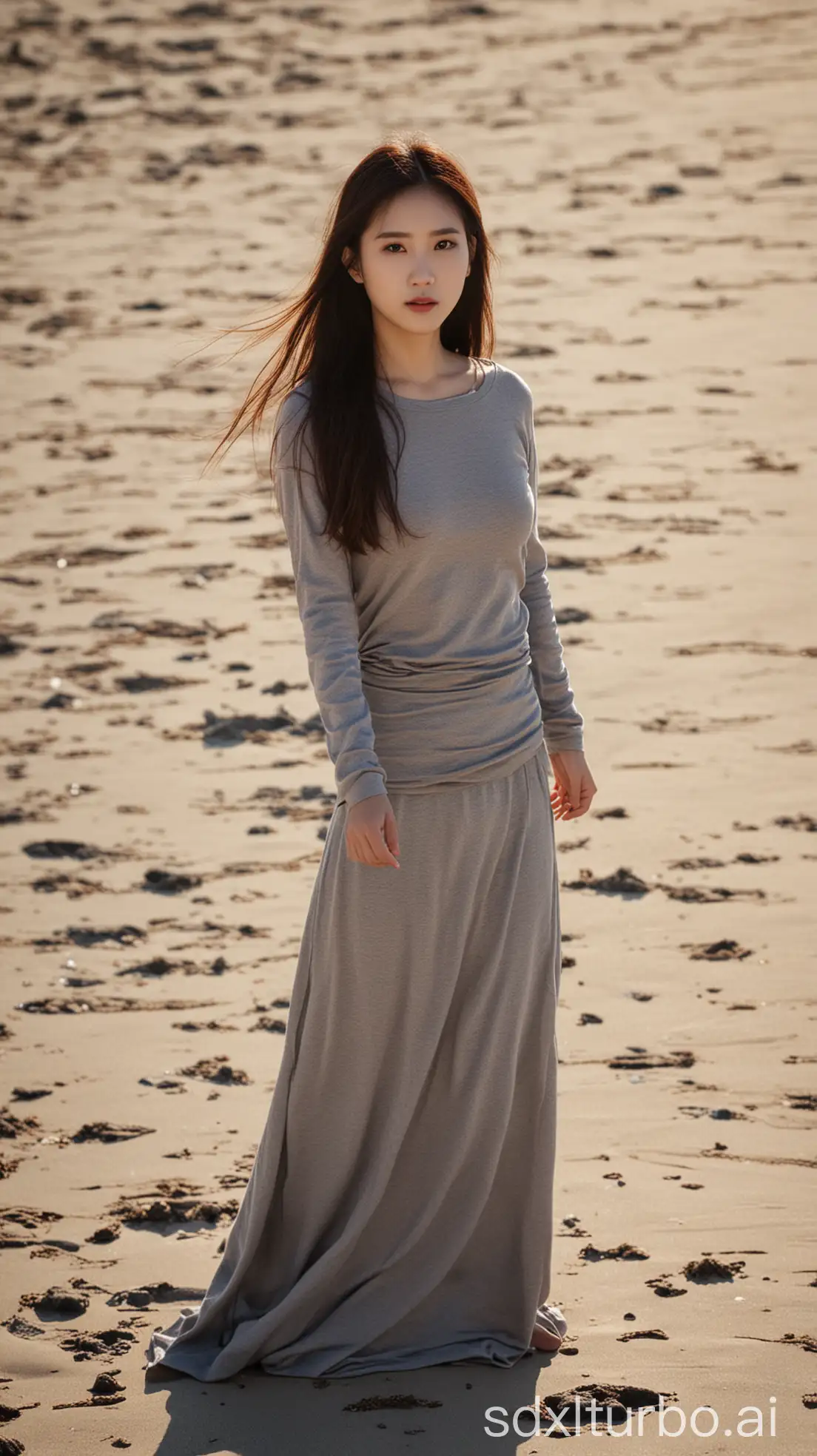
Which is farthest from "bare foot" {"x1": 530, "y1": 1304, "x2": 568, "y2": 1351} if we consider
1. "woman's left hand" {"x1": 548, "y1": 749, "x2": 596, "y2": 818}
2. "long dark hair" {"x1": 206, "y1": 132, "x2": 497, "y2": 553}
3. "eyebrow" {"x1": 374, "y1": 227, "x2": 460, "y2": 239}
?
"eyebrow" {"x1": 374, "y1": 227, "x2": 460, "y2": 239}

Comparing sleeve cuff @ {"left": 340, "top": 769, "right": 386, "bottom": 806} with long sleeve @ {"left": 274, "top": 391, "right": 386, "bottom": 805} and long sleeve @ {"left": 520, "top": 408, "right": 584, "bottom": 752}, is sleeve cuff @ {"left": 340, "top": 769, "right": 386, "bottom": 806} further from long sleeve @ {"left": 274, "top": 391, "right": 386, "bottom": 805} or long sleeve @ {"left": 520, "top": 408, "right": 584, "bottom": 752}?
long sleeve @ {"left": 520, "top": 408, "right": 584, "bottom": 752}

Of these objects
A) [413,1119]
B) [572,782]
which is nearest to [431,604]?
[572,782]

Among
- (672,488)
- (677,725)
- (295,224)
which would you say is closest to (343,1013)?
(677,725)

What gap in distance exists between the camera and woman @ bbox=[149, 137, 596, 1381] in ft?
9.06

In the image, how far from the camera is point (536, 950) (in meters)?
2.92

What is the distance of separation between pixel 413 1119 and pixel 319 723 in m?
3.05

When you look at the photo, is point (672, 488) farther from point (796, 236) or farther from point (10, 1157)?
point (10, 1157)

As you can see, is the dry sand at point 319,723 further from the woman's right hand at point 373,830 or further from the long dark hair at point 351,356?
the long dark hair at point 351,356

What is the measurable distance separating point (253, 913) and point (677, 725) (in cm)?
163

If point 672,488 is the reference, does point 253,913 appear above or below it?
below

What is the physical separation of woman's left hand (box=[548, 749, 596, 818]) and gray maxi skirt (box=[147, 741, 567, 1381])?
0.50ft

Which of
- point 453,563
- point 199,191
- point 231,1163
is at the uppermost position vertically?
point 199,191

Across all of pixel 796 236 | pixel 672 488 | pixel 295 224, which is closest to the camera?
pixel 672 488

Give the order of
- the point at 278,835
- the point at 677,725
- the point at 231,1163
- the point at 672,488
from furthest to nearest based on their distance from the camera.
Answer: the point at 672,488
the point at 677,725
the point at 278,835
the point at 231,1163
